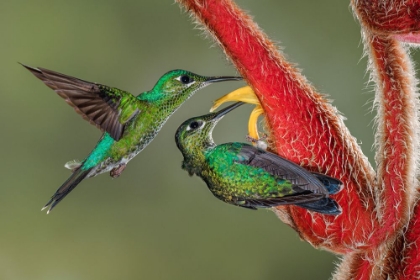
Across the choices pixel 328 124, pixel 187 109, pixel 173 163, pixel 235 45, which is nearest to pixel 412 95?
pixel 328 124

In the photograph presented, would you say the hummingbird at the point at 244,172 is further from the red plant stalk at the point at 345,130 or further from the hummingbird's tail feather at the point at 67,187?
the hummingbird's tail feather at the point at 67,187

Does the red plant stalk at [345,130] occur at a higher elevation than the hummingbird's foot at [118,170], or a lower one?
lower

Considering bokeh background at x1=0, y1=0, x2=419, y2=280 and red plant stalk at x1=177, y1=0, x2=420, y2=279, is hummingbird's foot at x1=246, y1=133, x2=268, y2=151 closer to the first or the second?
red plant stalk at x1=177, y1=0, x2=420, y2=279

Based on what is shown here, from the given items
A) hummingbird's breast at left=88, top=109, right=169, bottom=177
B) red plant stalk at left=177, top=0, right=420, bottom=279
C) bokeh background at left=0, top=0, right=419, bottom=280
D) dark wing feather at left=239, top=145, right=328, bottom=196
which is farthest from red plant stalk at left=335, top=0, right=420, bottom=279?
bokeh background at left=0, top=0, right=419, bottom=280

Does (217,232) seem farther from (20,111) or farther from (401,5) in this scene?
(401,5)

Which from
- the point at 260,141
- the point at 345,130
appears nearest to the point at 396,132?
the point at 345,130

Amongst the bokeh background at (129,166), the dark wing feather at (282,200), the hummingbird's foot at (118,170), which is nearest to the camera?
the dark wing feather at (282,200)

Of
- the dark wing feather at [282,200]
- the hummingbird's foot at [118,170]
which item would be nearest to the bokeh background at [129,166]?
the hummingbird's foot at [118,170]

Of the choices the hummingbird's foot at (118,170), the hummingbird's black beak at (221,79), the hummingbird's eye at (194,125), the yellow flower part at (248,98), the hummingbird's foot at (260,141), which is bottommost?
the hummingbird's foot at (260,141)
